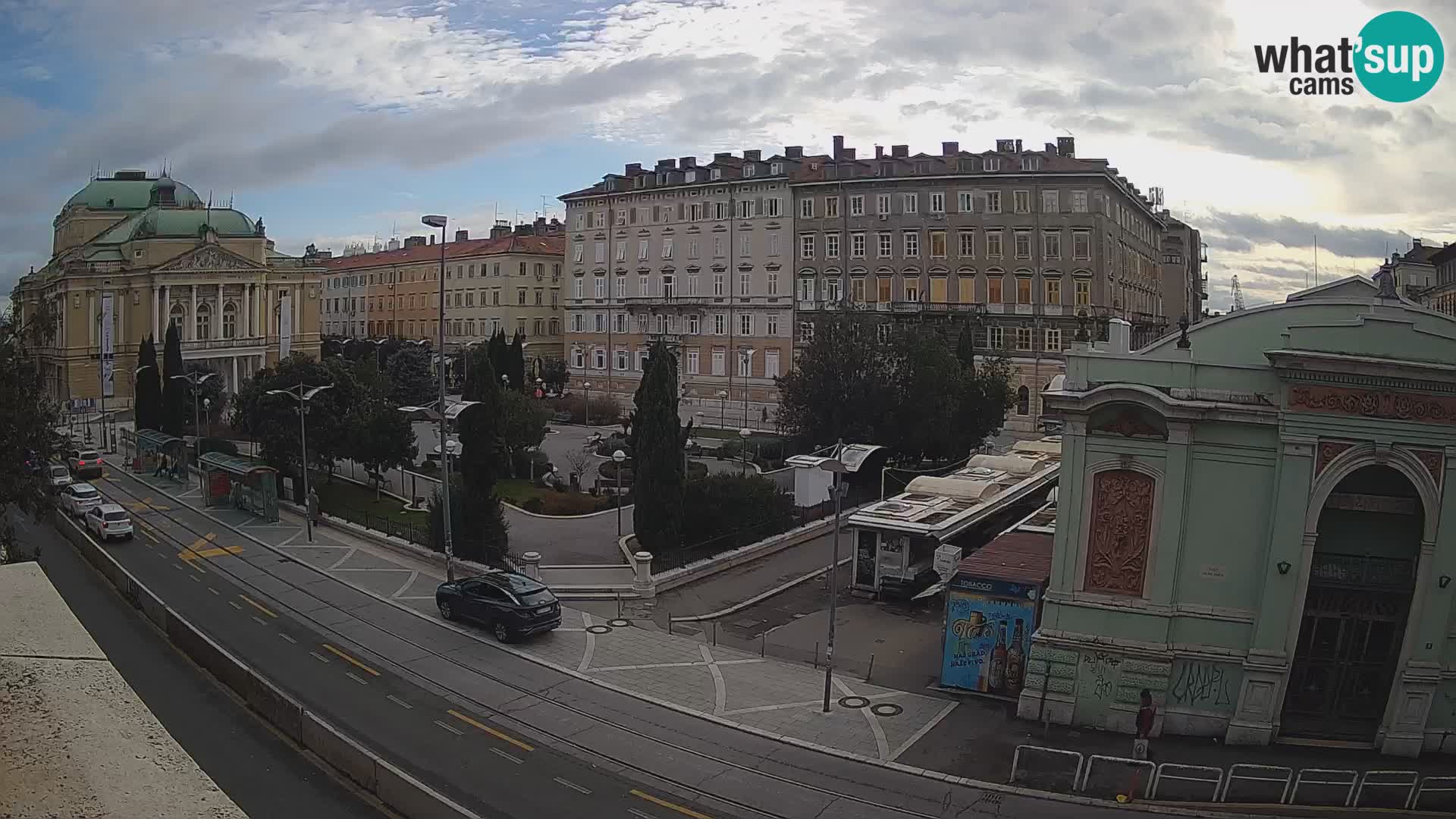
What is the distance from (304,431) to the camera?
4122 centimetres

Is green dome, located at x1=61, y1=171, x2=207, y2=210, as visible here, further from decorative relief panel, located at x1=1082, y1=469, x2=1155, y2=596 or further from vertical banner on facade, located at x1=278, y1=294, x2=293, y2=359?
decorative relief panel, located at x1=1082, y1=469, x2=1155, y2=596

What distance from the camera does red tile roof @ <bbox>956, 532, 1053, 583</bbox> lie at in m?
23.0

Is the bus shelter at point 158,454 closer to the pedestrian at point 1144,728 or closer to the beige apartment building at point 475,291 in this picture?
the beige apartment building at point 475,291

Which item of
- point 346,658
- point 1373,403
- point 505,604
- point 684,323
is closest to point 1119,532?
point 1373,403

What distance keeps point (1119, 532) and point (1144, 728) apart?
3852mm

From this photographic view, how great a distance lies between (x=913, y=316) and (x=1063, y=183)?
42.2ft

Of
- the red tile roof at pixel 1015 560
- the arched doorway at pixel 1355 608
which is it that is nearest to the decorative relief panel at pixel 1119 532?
the red tile roof at pixel 1015 560

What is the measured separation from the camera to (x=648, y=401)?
112ft

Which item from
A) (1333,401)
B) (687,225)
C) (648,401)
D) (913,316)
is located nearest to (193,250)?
(687,225)

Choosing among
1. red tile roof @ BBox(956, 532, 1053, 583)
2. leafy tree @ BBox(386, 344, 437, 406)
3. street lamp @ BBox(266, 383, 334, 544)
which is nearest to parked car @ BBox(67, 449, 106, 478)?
street lamp @ BBox(266, 383, 334, 544)

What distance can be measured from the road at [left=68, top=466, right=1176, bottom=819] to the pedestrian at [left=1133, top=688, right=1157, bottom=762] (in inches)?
90.0

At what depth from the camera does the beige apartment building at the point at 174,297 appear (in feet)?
282

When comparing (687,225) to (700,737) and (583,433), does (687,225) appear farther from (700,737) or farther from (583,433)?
(700,737)

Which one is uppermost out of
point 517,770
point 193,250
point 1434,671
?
point 193,250
